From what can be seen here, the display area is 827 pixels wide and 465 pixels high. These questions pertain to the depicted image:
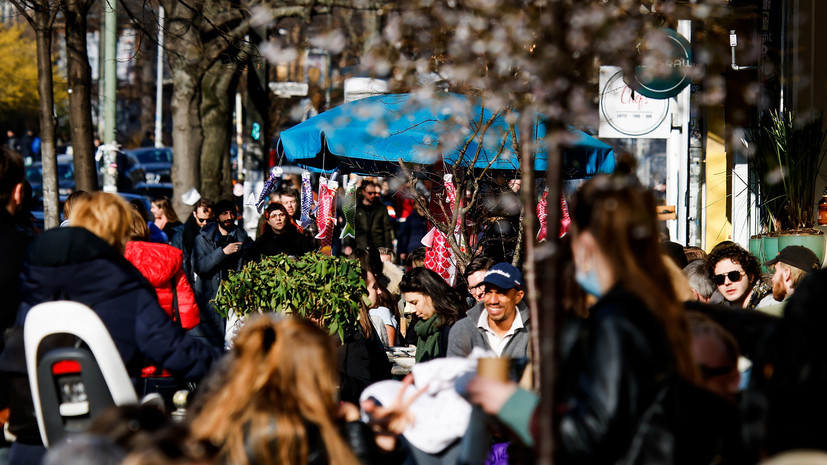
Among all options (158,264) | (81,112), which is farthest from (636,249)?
(81,112)

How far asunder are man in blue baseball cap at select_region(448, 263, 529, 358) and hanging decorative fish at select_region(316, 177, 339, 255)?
196 inches

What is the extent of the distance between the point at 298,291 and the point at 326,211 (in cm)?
470

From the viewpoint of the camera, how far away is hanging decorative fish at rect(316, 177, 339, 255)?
35.2 feet

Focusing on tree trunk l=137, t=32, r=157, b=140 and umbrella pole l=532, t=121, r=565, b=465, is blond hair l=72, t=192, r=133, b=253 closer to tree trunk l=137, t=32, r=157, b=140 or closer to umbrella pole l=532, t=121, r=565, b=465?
umbrella pole l=532, t=121, r=565, b=465

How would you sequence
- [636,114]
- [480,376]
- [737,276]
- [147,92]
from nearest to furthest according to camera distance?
[480,376] < [737,276] < [636,114] < [147,92]

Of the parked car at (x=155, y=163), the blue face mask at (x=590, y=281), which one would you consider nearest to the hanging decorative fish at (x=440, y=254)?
the blue face mask at (x=590, y=281)

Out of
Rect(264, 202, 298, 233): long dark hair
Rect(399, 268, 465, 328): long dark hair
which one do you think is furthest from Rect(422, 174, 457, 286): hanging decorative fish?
Rect(399, 268, 465, 328): long dark hair

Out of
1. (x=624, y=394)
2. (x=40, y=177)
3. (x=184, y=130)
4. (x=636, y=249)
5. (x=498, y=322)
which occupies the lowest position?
(x=498, y=322)

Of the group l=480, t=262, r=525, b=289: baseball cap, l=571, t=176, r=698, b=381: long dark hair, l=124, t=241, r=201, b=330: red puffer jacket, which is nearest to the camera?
l=571, t=176, r=698, b=381: long dark hair

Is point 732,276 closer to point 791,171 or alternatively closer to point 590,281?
point 791,171

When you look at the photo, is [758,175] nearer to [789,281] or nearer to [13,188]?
[789,281]

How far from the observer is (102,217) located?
429cm

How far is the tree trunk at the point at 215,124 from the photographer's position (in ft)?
59.2

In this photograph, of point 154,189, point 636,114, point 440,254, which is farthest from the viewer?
point 154,189
